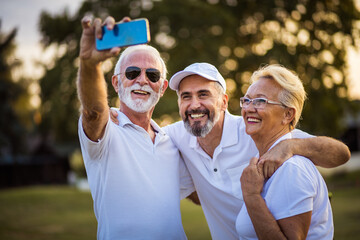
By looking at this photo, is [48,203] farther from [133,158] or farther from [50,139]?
[50,139]

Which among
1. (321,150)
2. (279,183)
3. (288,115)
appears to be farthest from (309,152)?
(279,183)

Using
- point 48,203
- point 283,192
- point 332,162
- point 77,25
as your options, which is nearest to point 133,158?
point 283,192

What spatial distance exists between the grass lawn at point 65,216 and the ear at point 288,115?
707 cm

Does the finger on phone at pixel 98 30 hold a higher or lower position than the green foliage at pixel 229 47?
lower

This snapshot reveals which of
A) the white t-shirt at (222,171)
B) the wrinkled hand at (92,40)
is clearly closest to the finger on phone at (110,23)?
the wrinkled hand at (92,40)

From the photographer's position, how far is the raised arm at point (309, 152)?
2684mm

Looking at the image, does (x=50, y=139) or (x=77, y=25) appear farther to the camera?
(x=50, y=139)

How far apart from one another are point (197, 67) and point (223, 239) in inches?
73.7

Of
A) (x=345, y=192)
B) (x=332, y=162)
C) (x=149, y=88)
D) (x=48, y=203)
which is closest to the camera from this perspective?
(x=332, y=162)

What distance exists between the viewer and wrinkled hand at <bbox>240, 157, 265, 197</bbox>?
2.67 m

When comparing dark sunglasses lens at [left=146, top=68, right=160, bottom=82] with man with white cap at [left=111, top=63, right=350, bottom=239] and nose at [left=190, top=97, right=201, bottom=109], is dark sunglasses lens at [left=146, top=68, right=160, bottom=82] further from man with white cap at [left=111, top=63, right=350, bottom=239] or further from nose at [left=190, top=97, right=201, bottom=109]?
nose at [left=190, top=97, right=201, bottom=109]

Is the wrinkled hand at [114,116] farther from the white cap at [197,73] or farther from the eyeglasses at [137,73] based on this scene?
the white cap at [197,73]

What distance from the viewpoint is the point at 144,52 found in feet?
12.2

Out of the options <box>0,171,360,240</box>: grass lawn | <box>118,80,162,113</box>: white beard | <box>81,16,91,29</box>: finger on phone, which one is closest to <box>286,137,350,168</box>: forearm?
<box>118,80,162,113</box>: white beard
